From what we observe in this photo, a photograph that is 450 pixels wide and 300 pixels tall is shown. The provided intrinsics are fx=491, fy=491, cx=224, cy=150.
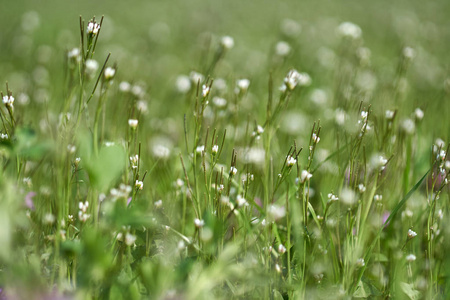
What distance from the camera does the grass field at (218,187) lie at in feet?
3.31

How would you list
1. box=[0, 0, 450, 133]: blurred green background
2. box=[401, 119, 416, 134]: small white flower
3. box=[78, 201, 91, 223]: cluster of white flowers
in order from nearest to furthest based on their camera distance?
box=[78, 201, 91, 223]: cluster of white flowers
box=[401, 119, 416, 134]: small white flower
box=[0, 0, 450, 133]: blurred green background

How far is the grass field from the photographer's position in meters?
1.01

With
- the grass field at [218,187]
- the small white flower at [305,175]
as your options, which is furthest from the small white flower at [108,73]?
the small white flower at [305,175]

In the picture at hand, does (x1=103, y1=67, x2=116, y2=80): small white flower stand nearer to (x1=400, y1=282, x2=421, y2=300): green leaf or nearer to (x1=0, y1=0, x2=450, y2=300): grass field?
(x1=0, y1=0, x2=450, y2=300): grass field

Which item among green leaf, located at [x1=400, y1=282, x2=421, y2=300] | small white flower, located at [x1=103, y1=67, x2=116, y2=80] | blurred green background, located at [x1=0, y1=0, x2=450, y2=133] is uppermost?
small white flower, located at [x1=103, y1=67, x2=116, y2=80]

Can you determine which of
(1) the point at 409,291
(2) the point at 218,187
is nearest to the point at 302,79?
(2) the point at 218,187

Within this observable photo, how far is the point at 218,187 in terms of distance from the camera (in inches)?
50.7

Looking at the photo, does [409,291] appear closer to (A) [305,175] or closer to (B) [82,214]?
(A) [305,175]

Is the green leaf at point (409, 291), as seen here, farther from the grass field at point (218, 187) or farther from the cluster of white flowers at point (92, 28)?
the cluster of white flowers at point (92, 28)

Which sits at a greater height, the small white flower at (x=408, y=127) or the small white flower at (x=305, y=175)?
the small white flower at (x=305, y=175)

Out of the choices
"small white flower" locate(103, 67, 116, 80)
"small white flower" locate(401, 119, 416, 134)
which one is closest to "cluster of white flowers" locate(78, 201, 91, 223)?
"small white flower" locate(103, 67, 116, 80)

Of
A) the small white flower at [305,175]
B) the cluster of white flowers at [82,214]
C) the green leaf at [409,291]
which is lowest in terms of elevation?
the green leaf at [409,291]

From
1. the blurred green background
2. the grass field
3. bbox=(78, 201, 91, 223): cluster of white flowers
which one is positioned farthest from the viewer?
the blurred green background

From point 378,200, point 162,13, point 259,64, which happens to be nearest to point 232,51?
point 259,64
